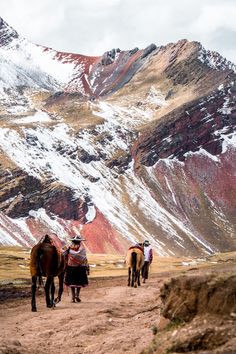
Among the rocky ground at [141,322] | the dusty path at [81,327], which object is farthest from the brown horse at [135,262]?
the dusty path at [81,327]

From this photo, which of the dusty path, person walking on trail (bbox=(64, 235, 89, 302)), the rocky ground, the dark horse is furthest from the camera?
→ person walking on trail (bbox=(64, 235, 89, 302))

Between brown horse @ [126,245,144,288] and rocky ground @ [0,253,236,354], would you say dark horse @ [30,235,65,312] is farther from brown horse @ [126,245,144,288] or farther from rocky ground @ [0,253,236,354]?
brown horse @ [126,245,144,288]

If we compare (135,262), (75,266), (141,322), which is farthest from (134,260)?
(141,322)

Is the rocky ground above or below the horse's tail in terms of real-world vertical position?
below

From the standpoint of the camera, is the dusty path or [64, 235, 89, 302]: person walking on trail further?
[64, 235, 89, 302]: person walking on trail

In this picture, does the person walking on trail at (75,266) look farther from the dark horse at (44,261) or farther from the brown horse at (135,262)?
the brown horse at (135,262)

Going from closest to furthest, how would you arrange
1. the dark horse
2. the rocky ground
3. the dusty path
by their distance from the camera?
the rocky ground < the dusty path < the dark horse

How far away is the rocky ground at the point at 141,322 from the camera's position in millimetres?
10047

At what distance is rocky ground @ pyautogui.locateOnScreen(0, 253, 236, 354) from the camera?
10047 millimetres

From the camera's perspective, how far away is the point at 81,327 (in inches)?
699

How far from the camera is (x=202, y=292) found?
→ 1081 centimetres

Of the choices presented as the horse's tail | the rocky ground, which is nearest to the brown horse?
the horse's tail

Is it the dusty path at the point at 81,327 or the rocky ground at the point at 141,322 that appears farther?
the dusty path at the point at 81,327

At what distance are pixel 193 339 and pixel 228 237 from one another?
187647mm
